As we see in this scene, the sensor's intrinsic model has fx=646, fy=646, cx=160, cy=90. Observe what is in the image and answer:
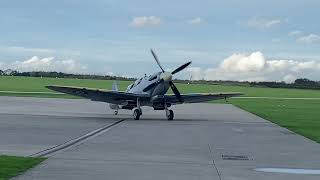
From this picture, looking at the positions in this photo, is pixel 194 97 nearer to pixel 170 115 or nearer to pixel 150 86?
pixel 170 115

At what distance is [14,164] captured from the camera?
13.7 metres

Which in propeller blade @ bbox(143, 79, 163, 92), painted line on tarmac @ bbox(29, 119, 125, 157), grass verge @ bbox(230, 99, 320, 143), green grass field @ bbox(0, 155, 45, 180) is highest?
propeller blade @ bbox(143, 79, 163, 92)

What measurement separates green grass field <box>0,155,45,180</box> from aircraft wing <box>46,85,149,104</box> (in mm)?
19609

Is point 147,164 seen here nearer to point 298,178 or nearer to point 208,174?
point 208,174

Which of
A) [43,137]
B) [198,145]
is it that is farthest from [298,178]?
[43,137]

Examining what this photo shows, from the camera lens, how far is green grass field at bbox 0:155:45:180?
12.3m

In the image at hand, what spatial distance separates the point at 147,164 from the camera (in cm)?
1472

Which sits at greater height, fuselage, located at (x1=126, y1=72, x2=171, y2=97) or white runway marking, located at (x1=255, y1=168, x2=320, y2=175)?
fuselage, located at (x1=126, y1=72, x2=171, y2=97)

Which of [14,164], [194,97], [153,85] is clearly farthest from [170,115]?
[14,164]

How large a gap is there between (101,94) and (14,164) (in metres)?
22.1

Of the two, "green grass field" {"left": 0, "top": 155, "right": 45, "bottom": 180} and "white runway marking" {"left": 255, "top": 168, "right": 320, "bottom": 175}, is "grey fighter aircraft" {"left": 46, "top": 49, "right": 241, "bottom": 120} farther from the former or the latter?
"white runway marking" {"left": 255, "top": 168, "right": 320, "bottom": 175}

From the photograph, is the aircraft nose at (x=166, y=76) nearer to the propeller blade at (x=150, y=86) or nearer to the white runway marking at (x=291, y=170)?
the propeller blade at (x=150, y=86)

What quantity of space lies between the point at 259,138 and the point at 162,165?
10.4m

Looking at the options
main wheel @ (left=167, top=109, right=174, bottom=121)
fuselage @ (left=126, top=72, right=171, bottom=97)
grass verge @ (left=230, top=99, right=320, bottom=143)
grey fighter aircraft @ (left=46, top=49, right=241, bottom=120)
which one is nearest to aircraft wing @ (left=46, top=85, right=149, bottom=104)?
grey fighter aircraft @ (left=46, top=49, right=241, bottom=120)
